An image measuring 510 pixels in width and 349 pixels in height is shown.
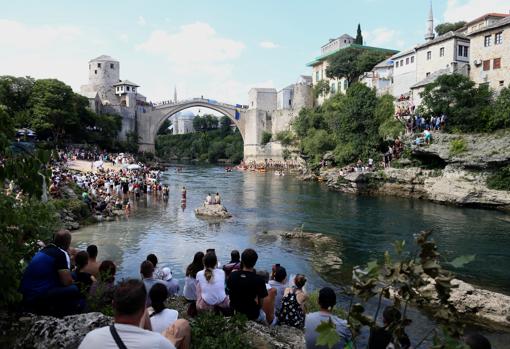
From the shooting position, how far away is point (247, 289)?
217 inches

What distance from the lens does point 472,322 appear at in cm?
926

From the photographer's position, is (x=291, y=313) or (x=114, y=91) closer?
(x=291, y=313)

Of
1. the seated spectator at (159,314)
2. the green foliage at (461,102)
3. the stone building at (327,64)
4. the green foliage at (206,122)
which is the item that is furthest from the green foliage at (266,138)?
the seated spectator at (159,314)

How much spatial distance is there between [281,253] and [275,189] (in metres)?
21.3

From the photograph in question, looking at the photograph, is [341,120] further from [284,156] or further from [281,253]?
[281,253]

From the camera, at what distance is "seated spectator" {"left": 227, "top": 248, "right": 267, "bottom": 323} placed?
18.0 ft

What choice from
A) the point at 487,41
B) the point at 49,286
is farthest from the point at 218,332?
the point at 487,41

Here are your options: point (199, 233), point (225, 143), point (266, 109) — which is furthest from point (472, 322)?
point (225, 143)

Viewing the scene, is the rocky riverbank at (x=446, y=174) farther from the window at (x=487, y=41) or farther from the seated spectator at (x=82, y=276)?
the seated spectator at (x=82, y=276)

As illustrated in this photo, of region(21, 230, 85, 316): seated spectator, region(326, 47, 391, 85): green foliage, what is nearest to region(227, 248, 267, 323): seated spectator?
region(21, 230, 85, 316): seated spectator

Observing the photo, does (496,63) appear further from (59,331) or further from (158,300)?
(59,331)

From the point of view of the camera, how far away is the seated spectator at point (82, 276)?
19.6ft

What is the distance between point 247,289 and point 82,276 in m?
2.55

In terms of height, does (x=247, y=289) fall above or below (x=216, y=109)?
below
